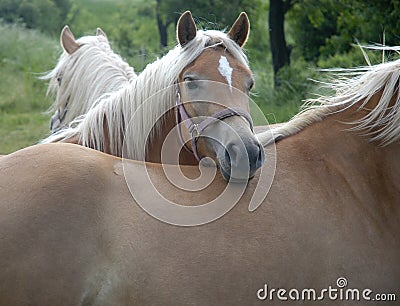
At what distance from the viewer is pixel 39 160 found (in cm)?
272

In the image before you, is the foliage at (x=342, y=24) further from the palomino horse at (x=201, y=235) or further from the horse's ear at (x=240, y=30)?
the palomino horse at (x=201, y=235)

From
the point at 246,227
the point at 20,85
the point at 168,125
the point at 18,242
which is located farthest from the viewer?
the point at 20,85

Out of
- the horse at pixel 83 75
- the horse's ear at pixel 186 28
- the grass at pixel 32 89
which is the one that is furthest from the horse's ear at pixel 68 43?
the horse's ear at pixel 186 28

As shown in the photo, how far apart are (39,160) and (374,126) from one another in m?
1.52

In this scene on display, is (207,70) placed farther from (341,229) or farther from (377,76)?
(341,229)

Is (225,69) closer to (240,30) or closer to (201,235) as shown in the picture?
(240,30)

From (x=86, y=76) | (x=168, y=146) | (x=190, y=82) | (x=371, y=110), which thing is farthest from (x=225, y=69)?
(x=86, y=76)

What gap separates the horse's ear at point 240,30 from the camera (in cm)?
354

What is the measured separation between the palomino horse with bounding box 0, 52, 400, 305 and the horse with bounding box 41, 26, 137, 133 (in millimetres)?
2516

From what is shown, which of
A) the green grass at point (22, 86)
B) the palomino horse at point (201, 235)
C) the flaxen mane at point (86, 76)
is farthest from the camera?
the green grass at point (22, 86)

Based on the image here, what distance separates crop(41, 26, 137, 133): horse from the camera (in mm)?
5293

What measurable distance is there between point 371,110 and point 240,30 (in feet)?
2.96

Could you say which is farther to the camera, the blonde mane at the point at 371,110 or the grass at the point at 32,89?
the grass at the point at 32,89

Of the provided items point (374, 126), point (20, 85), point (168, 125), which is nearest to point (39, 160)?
point (168, 125)
